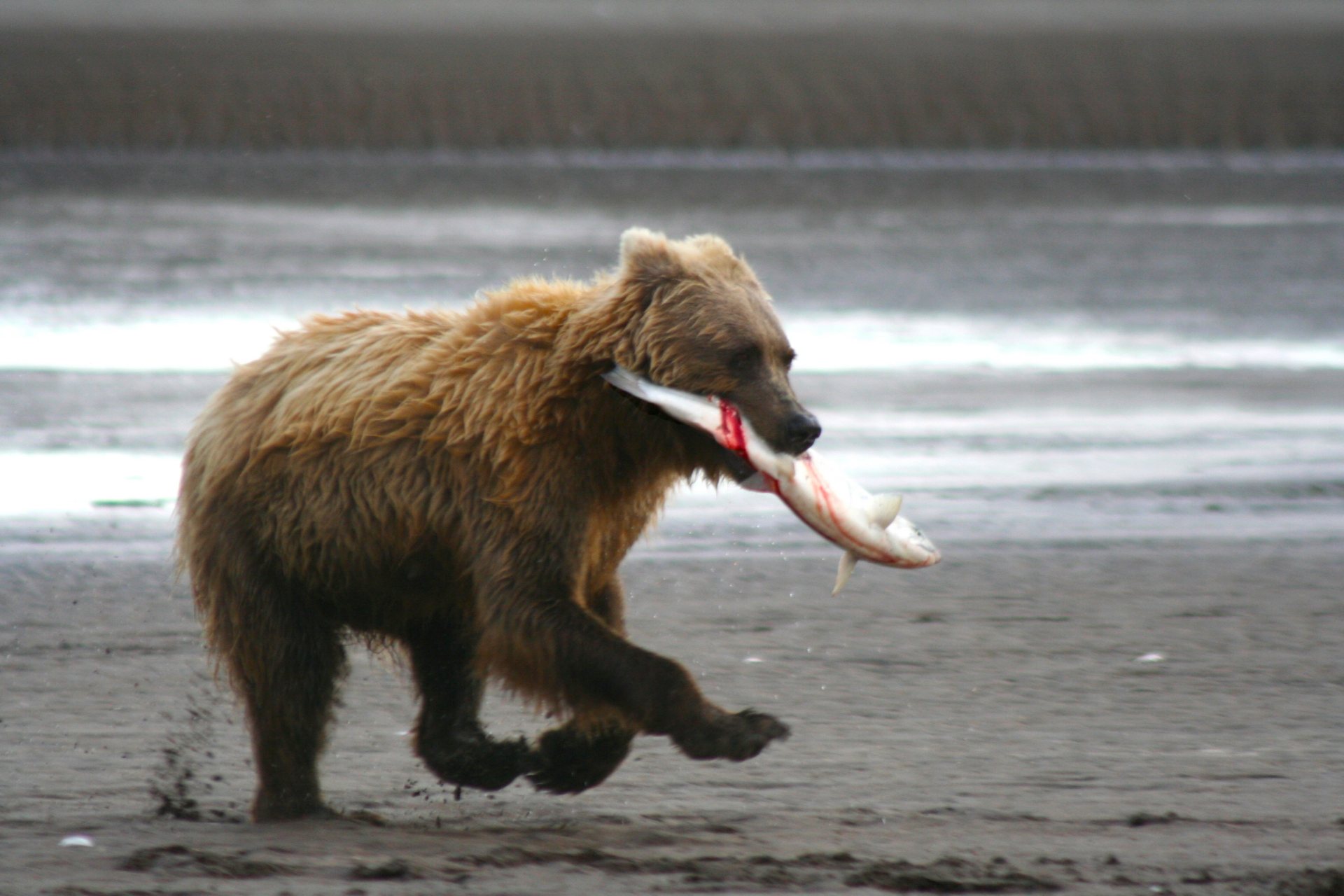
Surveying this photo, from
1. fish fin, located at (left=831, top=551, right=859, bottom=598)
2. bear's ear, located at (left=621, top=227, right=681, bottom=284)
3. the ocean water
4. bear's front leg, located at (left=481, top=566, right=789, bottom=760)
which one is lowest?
bear's front leg, located at (left=481, top=566, right=789, bottom=760)

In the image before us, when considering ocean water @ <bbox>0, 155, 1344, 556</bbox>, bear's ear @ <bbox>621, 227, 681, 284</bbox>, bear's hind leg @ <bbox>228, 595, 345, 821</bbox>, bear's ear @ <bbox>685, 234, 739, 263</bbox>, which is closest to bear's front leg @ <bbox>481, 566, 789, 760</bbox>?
bear's hind leg @ <bbox>228, 595, 345, 821</bbox>

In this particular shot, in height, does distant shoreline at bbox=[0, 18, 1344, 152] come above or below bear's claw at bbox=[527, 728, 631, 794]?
above

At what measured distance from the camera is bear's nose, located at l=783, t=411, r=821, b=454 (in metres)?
4.69

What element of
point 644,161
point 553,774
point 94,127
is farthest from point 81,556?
point 94,127

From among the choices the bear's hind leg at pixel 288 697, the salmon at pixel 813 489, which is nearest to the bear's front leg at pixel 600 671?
the salmon at pixel 813 489

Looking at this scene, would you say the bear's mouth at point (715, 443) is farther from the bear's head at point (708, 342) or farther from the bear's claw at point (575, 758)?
the bear's claw at point (575, 758)

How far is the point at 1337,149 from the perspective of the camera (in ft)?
88.6

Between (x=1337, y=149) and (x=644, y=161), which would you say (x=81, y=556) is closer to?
(x=644, y=161)

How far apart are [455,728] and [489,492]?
85 centimetres

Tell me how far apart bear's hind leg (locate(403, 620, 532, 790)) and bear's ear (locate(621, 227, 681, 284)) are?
1.15 m

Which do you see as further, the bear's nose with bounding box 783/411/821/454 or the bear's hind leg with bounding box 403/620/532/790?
the bear's hind leg with bounding box 403/620/532/790

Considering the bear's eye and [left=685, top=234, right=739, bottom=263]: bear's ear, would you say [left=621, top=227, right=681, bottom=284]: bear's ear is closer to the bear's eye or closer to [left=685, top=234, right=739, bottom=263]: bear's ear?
[left=685, top=234, right=739, bottom=263]: bear's ear

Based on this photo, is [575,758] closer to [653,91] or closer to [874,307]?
[874,307]

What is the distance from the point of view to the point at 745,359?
479cm
